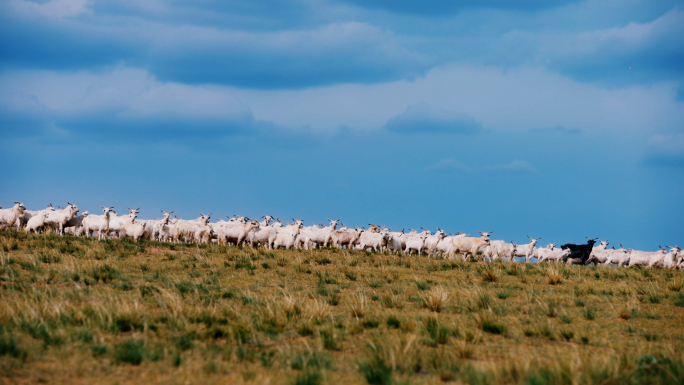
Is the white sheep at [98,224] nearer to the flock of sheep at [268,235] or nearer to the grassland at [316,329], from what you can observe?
the flock of sheep at [268,235]

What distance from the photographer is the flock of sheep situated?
121 feet

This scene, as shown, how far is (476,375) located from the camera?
7.04 metres

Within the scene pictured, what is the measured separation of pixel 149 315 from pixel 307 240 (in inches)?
1209

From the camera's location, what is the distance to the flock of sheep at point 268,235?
3691 cm

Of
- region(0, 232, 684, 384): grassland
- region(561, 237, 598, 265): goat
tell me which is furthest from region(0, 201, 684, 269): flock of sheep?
region(0, 232, 684, 384): grassland

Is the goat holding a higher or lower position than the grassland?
higher

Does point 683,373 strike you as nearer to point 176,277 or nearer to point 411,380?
point 411,380

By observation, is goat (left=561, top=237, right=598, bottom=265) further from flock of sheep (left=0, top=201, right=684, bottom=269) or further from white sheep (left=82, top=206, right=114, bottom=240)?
white sheep (left=82, top=206, right=114, bottom=240)

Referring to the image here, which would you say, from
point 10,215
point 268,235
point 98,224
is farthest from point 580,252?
point 10,215

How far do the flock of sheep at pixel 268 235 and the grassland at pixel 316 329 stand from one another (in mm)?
17721

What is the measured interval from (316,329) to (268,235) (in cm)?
2754

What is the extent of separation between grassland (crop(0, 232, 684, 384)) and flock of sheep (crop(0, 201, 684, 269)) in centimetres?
1772

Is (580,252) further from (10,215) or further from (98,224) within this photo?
(10,215)

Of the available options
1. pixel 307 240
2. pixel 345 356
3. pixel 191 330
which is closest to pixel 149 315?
pixel 191 330
